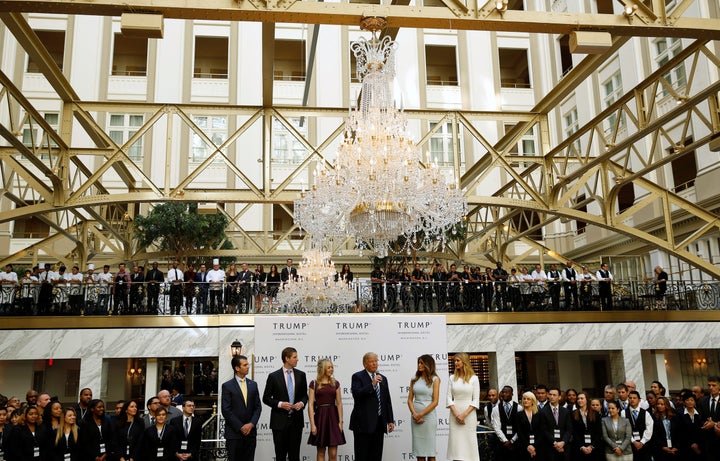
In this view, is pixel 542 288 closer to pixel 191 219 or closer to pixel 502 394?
pixel 502 394

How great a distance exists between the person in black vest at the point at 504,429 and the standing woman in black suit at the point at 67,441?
509 centimetres

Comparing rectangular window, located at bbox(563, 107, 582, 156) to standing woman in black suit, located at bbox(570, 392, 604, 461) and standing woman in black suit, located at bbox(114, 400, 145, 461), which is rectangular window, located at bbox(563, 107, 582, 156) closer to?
standing woman in black suit, located at bbox(570, 392, 604, 461)

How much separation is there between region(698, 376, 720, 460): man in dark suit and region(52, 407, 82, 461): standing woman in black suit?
763 centimetres

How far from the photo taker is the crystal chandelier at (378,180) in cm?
942

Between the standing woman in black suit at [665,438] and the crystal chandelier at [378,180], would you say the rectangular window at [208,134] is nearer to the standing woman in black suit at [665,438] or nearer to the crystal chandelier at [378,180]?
the crystal chandelier at [378,180]

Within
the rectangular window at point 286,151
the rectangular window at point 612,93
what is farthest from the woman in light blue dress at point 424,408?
the rectangular window at point 286,151

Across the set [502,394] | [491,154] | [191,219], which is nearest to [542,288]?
[491,154]

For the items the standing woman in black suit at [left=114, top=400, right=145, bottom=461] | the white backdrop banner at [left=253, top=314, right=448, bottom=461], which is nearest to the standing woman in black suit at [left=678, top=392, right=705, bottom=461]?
the white backdrop banner at [left=253, top=314, right=448, bottom=461]

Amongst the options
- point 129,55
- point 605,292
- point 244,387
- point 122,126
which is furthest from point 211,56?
point 244,387

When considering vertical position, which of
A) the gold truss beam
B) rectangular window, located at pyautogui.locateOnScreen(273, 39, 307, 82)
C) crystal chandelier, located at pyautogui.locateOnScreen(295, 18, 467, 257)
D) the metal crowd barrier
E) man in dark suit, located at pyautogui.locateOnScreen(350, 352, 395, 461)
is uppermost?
rectangular window, located at pyautogui.locateOnScreen(273, 39, 307, 82)

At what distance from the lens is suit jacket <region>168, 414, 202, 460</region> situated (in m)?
7.25

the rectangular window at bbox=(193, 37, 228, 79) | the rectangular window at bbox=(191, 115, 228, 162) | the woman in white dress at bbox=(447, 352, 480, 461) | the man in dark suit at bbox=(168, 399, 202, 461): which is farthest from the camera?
the rectangular window at bbox=(193, 37, 228, 79)

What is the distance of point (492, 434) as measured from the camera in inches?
331

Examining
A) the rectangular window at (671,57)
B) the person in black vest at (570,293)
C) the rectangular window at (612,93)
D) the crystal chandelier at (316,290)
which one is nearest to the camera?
the crystal chandelier at (316,290)
